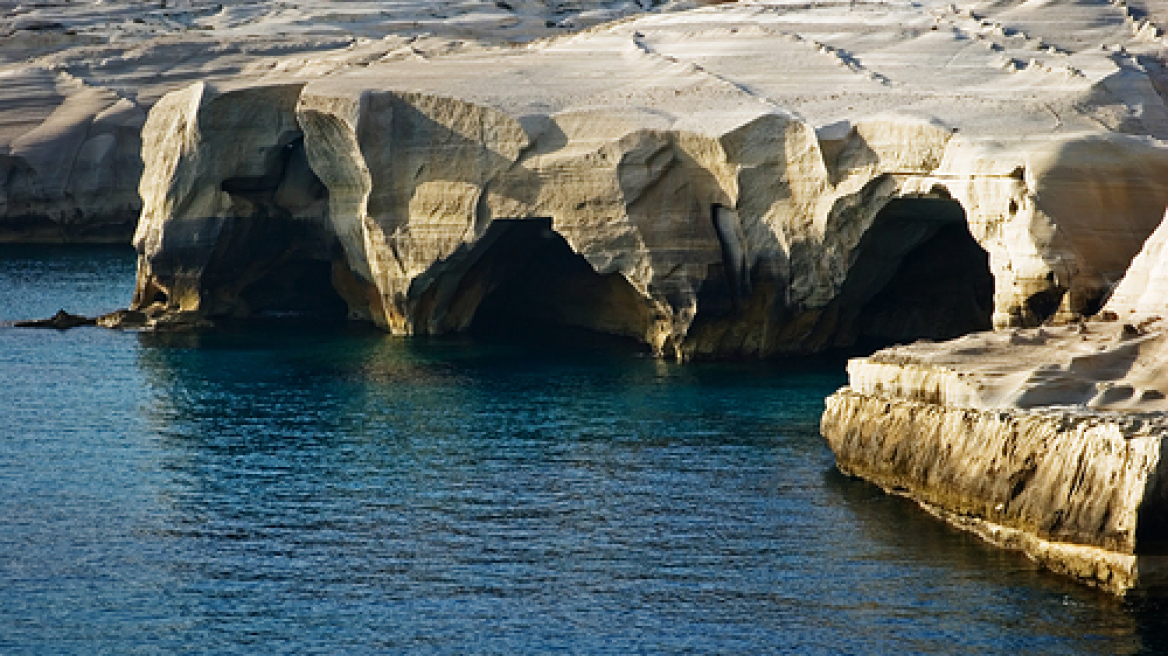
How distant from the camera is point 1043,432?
1073 inches

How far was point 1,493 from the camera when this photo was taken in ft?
111

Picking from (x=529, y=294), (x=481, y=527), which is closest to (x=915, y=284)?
(x=529, y=294)

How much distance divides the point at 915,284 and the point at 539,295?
12.7 meters

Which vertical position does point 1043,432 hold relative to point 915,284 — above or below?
above

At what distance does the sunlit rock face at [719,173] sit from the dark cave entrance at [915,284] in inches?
3.4

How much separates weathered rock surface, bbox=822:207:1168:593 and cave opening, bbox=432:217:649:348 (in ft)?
61.0

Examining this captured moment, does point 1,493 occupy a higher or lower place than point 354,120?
lower

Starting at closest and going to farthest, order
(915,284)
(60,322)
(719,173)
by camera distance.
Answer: (719,173) < (915,284) < (60,322)

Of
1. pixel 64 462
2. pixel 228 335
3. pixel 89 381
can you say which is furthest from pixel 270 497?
pixel 228 335

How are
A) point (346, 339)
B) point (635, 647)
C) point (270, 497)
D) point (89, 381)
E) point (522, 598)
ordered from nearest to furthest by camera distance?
point (635, 647)
point (522, 598)
point (270, 497)
point (89, 381)
point (346, 339)

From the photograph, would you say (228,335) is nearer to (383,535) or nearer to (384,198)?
(384,198)

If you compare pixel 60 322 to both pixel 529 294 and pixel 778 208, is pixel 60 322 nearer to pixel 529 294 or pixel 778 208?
pixel 529 294

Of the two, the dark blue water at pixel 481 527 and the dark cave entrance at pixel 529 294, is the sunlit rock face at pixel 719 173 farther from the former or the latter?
the dark blue water at pixel 481 527

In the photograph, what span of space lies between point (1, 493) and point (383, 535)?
8.54 metres
